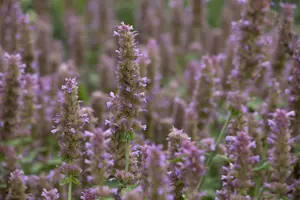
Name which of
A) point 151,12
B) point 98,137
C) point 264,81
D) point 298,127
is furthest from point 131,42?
point 151,12

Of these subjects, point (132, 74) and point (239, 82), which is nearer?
point (132, 74)

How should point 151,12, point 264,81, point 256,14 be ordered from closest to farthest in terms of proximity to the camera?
1. point 256,14
2. point 264,81
3. point 151,12

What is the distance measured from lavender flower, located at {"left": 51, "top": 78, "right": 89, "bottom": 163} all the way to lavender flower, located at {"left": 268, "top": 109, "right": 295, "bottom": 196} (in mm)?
714

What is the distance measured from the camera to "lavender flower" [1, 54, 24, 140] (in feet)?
9.04

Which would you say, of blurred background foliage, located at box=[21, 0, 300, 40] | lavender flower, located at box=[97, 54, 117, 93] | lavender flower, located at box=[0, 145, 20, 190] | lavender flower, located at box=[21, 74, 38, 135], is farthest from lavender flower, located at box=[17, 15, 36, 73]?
blurred background foliage, located at box=[21, 0, 300, 40]

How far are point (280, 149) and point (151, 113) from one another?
171 cm

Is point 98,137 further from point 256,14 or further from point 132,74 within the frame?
point 256,14

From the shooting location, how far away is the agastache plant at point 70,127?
2010mm

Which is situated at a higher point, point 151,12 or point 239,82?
point 151,12

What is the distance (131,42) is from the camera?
2.00m

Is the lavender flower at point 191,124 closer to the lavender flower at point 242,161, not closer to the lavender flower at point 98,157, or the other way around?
the lavender flower at point 242,161

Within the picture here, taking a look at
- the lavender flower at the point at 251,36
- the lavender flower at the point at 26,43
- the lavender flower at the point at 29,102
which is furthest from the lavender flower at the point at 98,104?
the lavender flower at the point at 251,36

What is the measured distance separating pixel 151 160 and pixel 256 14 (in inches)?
43.8

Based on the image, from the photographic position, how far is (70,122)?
6.63ft
